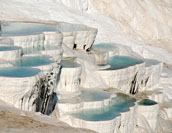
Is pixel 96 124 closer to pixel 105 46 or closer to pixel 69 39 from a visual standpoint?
pixel 69 39

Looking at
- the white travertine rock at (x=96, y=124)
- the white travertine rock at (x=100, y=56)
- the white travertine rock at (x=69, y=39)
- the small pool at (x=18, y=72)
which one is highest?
the small pool at (x=18, y=72)

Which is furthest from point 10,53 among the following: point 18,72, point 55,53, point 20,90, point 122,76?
point 122,76

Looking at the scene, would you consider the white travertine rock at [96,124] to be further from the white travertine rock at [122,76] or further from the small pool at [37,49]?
the white travertine rock at [122,76]

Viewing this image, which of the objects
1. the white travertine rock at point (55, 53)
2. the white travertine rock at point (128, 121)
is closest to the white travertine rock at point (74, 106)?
the white travertine rock at point (128, 121)

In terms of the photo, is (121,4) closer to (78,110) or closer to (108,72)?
(108,72)

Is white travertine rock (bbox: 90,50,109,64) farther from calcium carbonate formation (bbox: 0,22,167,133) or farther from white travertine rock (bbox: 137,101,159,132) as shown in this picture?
white travertine rock (bbox: 137,101,159,132)

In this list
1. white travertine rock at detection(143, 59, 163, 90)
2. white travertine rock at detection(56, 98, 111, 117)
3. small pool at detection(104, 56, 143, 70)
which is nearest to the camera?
white travertine rock at detection(56, 98, 111, 117)

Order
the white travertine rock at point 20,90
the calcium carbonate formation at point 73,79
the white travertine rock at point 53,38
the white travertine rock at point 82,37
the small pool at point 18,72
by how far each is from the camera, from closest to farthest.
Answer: the white travertine rock at point 20,90 → the small pool at point 18,72 → the calcium carbonate formation at point 73,79 → the white travertine rock at point 53,38 → the white travertine rock at point 82,37

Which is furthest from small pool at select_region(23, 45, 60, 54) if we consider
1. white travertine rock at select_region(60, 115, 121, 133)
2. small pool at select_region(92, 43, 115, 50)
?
small pool at select_region(92, 43, 115, 50)
